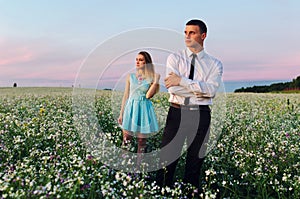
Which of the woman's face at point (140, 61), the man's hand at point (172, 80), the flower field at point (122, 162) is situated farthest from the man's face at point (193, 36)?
the flower field at point (122, 162)

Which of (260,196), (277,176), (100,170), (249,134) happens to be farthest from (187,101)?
(249,134)

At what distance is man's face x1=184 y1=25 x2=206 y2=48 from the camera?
464cm

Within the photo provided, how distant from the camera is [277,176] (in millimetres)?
5836

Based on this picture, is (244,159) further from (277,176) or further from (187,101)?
(187,101)

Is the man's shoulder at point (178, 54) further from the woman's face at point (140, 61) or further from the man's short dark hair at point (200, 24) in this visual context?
the woman's face at point (140, 61)

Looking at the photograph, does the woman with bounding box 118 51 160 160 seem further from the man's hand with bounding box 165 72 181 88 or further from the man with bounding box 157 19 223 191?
the man's hand with bounding box 165 72 181 88

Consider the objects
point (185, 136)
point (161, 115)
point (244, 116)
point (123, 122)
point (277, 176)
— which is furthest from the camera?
point (244, 116)

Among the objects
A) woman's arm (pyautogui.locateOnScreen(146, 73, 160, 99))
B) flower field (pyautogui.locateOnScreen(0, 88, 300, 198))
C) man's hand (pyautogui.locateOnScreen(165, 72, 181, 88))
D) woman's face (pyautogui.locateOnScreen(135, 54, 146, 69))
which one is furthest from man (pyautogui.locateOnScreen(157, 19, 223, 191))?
woman's face (pyautogui.locateOnScreen(135, 54, 146, 69))

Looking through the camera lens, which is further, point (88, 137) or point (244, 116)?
point (244, 116)

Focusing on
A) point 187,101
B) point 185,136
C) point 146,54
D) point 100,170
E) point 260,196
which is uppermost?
point 146,54

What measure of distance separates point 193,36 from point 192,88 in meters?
0.71

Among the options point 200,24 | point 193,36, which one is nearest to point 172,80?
point 193,36

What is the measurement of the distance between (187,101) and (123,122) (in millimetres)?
2130

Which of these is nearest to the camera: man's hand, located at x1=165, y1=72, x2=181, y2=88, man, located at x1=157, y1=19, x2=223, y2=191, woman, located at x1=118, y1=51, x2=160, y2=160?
man's hand, located at x1=165, y1=72, x2=181, y2=88
